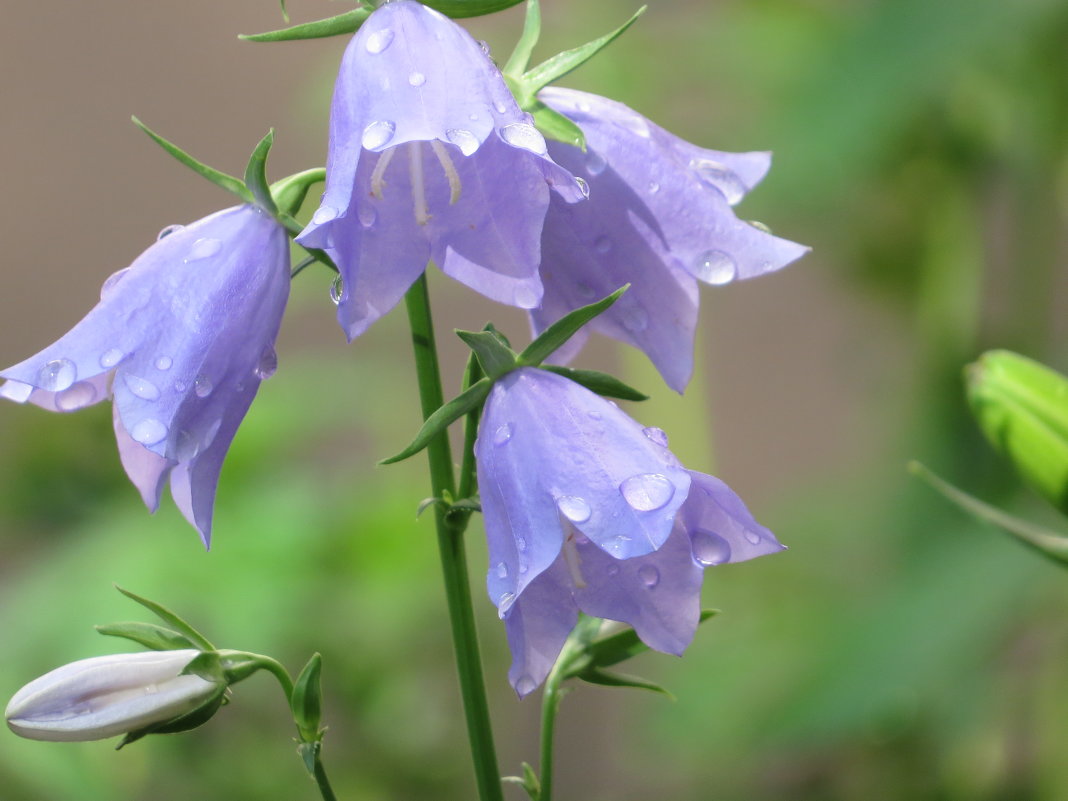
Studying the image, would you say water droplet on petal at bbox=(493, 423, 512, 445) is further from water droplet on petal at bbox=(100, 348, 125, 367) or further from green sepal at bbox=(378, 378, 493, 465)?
water droplet on petal at bbox=(100, 348, 125, 367)

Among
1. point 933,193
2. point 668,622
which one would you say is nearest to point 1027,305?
point 933,193

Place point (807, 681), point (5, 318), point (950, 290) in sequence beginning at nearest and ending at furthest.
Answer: point (807, 681) < point (950, 290) < point (5, 318)

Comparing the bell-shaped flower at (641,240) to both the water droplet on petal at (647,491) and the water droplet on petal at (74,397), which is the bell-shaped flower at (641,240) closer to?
the water droplet on petal at (647,491)

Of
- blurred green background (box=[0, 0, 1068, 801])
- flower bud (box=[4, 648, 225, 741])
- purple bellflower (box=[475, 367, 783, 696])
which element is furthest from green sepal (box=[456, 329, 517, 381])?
blurred green background (box=[0, 0, 1068, 801])

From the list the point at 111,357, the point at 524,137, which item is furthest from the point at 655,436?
the point at 111,357

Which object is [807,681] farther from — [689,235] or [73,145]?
[73,145]

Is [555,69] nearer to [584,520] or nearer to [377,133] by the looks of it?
[377,133]

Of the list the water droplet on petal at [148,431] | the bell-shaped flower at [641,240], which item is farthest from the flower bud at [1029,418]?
the water droplet on petal at [148,431]
